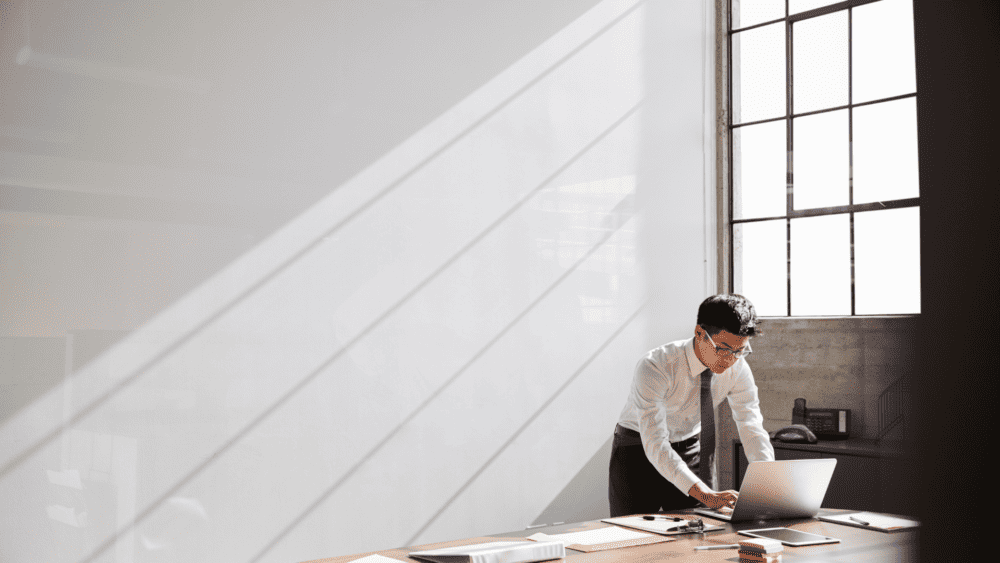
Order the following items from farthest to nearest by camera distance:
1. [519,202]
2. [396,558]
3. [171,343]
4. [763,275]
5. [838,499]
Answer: [763,275], [519,202], [838,499], [171,343], [396,558]

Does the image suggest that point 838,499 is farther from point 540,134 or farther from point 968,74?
point 968,74

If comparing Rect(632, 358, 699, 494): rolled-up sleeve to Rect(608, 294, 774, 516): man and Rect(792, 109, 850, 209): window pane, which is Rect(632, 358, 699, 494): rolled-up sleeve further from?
Rect(792, 109, 850, 209): window pane

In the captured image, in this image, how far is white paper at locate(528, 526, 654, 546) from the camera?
2.43m

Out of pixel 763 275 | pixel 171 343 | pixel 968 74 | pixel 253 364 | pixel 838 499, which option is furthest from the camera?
pixel 763 275

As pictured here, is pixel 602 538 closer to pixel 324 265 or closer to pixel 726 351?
pixel 726 351

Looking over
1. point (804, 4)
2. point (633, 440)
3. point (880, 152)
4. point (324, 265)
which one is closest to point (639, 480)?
point (633, 440)

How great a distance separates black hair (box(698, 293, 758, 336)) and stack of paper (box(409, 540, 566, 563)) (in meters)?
1.15

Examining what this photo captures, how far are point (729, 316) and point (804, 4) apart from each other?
11.6 ft

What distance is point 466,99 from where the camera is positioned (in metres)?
4.60

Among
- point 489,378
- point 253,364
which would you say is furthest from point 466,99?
point 253,364

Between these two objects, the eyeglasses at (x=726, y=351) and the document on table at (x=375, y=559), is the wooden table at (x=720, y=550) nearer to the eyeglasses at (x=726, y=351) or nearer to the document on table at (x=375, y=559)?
the document on table at (x=375, y=559)

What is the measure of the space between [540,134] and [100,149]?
2.52 metres

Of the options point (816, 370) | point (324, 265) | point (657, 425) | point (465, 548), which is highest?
point (324, 265)

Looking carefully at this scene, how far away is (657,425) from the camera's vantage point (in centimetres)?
307
